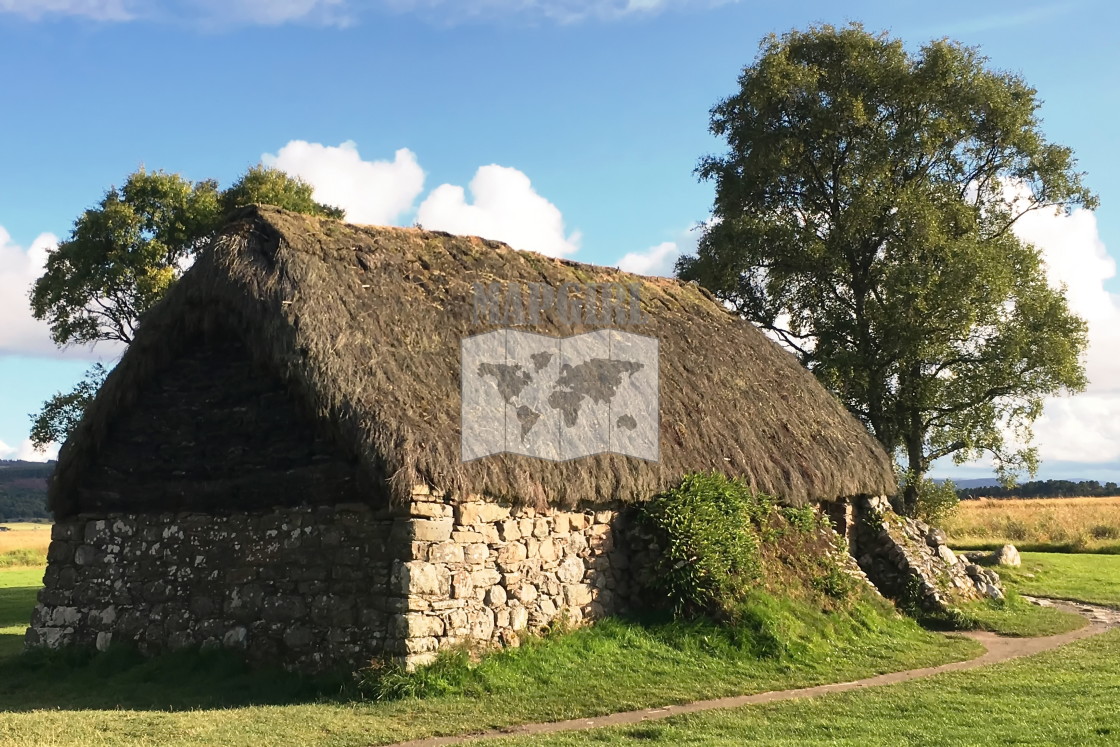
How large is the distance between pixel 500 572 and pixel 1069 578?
1441 cm

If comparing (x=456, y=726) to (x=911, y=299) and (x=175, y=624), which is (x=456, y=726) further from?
(x=911, y=299)

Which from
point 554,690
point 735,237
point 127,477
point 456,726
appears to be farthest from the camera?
point 735,237

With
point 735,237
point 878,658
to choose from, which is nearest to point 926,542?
point 878,658

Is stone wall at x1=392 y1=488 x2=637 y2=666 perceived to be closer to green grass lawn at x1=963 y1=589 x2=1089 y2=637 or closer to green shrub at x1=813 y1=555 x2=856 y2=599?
green shrub at x1=813 y1=555 x2=856 y2=599

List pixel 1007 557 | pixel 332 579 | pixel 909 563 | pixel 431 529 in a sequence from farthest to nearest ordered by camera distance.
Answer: pixel 1007 557 → pixel 909 563 → pixel 332 579 → pixel 431 529

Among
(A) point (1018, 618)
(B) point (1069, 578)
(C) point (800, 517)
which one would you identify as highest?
(C) point (800, 517)

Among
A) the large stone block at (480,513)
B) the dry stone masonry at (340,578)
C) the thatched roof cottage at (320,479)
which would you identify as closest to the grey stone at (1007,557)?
the thatched roof cottage at (320,479)

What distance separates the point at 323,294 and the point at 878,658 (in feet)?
24.9

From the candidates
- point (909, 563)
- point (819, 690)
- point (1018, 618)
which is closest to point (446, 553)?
point (819, 690)

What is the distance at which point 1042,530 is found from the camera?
27.7 m

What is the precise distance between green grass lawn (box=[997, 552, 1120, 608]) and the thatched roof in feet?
16.4

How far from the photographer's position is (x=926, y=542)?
15.8 metres

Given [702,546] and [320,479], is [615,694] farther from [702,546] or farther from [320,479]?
[320,479]

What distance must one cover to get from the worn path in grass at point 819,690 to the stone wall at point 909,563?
3.80 ft
